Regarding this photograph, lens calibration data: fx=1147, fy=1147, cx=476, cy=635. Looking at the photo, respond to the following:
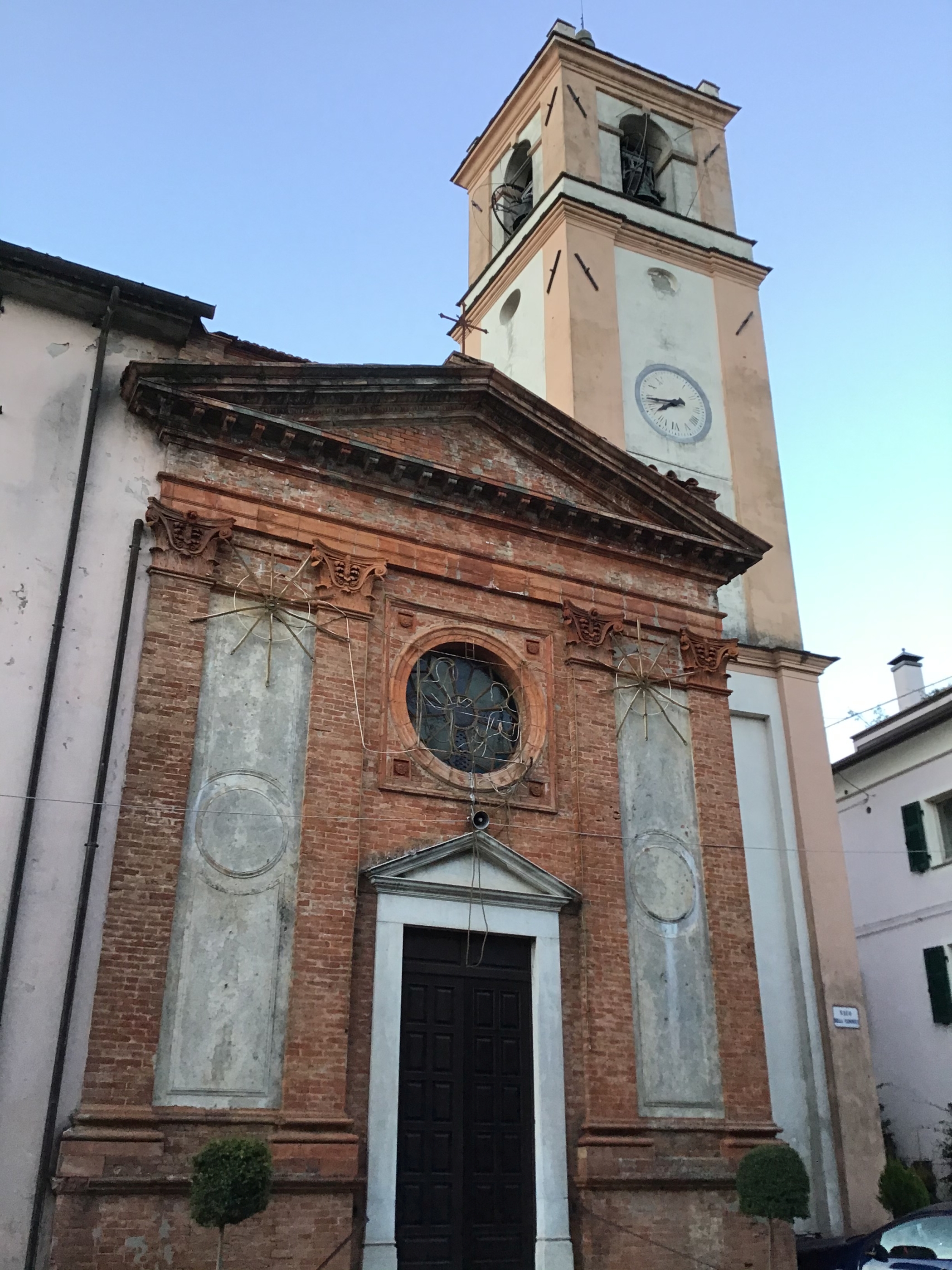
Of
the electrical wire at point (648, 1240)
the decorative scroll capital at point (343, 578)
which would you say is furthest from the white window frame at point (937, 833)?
the decorative scroll capital at point (343, 578)

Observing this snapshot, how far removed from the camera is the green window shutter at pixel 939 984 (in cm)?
1894

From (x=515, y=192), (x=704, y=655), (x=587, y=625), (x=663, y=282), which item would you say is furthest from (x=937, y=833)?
(x=515, y=192)

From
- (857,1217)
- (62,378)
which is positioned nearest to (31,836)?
(62,378)

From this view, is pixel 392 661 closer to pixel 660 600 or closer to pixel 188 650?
pixel 188 650

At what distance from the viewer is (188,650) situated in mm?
10977

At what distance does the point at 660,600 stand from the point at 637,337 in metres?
6.94

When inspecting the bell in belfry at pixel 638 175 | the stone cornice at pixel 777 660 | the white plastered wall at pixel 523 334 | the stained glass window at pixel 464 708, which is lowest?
the stained glass window at pixel 464 708

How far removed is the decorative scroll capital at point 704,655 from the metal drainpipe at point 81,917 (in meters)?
6.68

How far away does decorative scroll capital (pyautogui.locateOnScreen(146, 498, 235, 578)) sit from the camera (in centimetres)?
1124

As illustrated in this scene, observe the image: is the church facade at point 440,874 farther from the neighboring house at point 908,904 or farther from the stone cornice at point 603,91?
the stone cornice at point 603,91

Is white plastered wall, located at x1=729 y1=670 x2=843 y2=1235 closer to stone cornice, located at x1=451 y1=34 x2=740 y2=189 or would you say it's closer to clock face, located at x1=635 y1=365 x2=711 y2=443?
clock face, located at x1=635 y1=365 x2=711 y2=443

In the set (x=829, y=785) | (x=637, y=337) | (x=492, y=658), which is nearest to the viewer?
(x=492, y=658)

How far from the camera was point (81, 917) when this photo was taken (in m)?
9.57

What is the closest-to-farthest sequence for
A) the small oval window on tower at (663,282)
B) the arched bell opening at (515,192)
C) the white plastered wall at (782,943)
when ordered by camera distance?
the white plastered wall at (782,943) < the small oval window on tower at (663,282) < the arched bell opening at (515,192)
